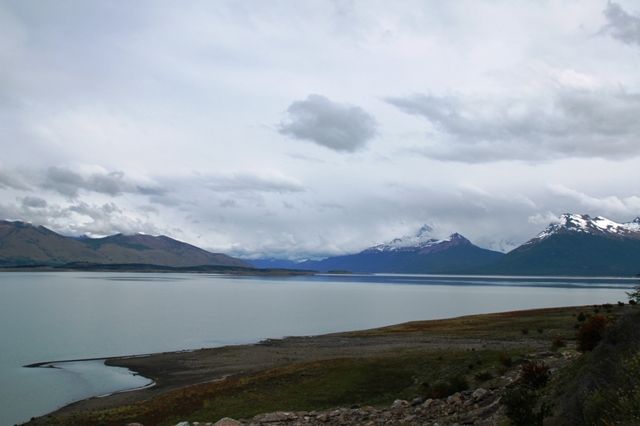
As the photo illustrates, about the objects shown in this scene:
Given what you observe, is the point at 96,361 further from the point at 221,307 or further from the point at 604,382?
the point at 221,307

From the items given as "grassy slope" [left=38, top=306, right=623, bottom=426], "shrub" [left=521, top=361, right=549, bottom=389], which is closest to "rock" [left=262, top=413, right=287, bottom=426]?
"grassy slope" [left=38, top=306, right=623, bottom=426]

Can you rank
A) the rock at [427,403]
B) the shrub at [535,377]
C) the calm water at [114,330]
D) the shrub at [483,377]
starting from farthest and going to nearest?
the calm water at [114,330], the shrub at [483,377], the rock at [427,403], the shrub at [535,377]

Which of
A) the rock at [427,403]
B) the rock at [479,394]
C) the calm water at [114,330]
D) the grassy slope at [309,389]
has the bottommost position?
the calm water at [114,330]

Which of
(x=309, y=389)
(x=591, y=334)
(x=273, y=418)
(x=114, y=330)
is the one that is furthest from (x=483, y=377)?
(x=114, y=330)

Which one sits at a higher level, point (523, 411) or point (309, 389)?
point (523, 411)

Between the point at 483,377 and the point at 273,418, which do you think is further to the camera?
the point at 483,377

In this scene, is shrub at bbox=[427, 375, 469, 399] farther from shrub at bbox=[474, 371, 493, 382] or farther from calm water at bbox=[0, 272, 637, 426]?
calm water at bbox=[0, 272, 637, 426]

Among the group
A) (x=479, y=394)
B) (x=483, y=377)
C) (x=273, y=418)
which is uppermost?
(x=479, y=394)

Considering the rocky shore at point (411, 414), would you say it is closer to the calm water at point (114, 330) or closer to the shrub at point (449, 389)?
the shrub at point (449, 389)

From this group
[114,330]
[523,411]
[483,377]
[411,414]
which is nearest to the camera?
[523,411]

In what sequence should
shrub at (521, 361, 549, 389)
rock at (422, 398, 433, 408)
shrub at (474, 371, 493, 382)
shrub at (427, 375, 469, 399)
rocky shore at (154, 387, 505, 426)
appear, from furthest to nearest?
shrub at (474, 371, 493, 382) → shrub at (427, 375, 469, 399) → rock at (422, 398, 433, 408) → shrub at (521, 361, 549, 389) → rocky shore at (154, 387, 505, 426)

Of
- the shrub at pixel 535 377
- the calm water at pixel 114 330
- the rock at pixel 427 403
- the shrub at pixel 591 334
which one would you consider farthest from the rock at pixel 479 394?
the calm water at pixel 114 330

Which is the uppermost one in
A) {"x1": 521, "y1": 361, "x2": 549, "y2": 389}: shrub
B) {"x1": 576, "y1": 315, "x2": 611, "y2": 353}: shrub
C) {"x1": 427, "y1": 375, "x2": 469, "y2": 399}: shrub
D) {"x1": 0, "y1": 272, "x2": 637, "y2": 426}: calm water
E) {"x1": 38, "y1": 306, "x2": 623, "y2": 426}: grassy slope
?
{"x1": 576, "y1": 315, "x2": 611, "y2": 353}: shrub

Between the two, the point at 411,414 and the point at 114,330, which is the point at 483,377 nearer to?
the point at 411,414
